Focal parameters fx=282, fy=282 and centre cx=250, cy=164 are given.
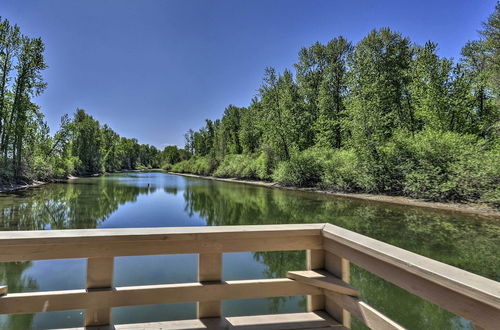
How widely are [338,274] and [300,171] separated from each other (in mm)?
22361

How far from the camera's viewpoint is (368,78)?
62.7ft

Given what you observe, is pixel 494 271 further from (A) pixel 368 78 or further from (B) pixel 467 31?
(B) pixel 467 31

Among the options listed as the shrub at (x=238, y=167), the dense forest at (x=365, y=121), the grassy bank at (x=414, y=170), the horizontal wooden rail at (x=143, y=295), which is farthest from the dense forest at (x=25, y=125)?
the horizontal wooden rail at (x=143, y=295)

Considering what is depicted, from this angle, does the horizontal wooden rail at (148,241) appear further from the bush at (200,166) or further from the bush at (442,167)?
the bush at (200,166)

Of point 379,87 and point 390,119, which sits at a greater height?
point 379,87

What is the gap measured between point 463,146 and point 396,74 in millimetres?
12686

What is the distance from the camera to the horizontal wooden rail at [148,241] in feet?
4.44

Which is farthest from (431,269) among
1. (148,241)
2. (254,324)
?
(148,241)

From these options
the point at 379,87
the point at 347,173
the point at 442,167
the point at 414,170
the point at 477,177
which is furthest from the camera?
the point at 379,87

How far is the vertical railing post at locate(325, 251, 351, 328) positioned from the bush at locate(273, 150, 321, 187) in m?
21.0

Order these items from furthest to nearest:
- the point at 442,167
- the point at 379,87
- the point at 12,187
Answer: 1. the point at 379,87
2. the point at 12,187
3. the point at 442,167

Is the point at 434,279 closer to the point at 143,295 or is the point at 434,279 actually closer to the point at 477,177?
the point at 143,295

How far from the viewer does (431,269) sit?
997mm

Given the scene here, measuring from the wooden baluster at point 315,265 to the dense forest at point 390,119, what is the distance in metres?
13.1
